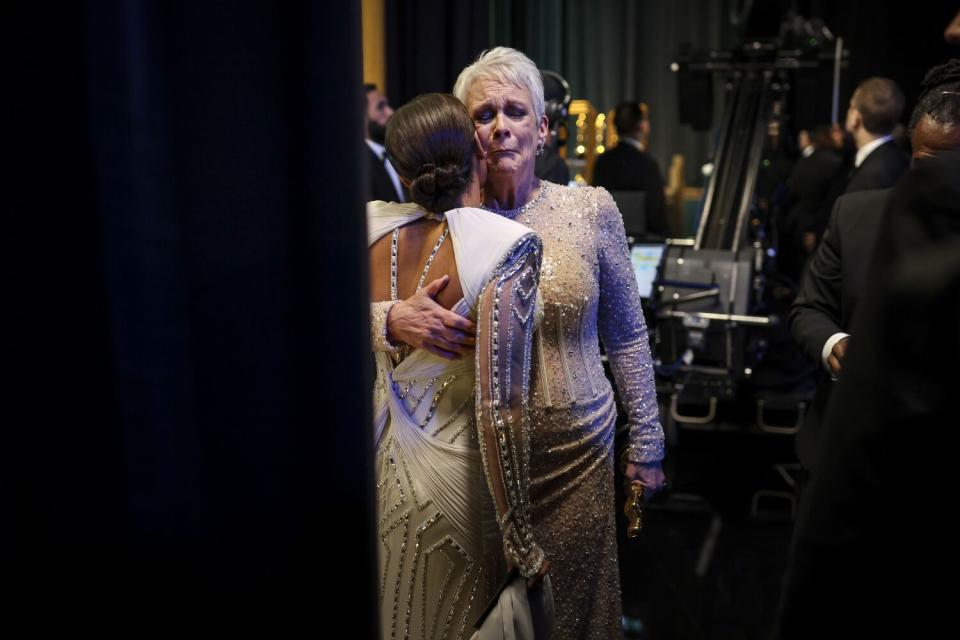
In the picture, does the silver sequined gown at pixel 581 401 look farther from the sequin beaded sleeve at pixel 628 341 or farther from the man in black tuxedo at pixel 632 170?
the man in black tuxedo at pixel 632 170

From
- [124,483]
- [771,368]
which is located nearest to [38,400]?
[124,483]

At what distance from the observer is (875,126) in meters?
3.70

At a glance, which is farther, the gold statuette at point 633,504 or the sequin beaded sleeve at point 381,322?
the gold statuette at point 633,504

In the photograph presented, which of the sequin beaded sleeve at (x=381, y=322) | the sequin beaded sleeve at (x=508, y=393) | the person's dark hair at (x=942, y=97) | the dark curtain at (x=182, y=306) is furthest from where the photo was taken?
the person's dark hair at (x=942, y=97)

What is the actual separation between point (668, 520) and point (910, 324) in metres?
3.22

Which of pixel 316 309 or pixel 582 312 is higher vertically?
pixel 316 309

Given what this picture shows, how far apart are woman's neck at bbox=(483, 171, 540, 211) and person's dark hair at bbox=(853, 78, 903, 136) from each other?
2.49m

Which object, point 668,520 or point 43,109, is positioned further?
point 668,520

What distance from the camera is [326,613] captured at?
20.5 inches

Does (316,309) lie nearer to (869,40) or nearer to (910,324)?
(910,324)

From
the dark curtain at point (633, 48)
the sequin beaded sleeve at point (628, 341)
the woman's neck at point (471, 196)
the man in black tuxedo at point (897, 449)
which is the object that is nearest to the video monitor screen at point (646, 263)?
the sequin beaded sleeve at point (628, 341)

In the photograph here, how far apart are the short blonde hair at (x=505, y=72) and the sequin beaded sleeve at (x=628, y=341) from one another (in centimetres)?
25

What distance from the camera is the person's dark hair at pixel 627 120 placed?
218 inches

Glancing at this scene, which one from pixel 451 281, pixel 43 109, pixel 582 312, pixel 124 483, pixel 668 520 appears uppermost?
pixel 43 109
